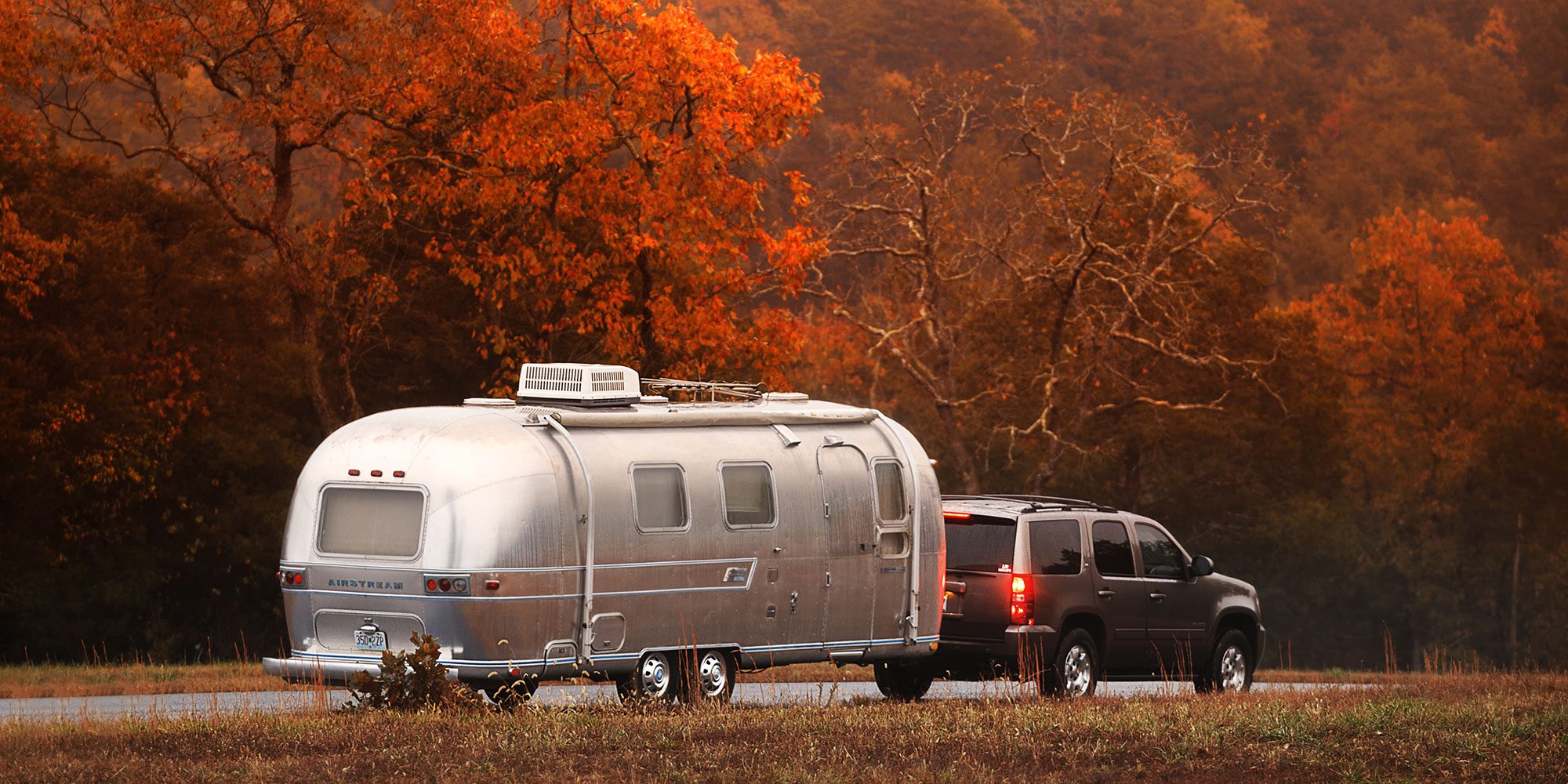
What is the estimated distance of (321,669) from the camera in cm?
1377

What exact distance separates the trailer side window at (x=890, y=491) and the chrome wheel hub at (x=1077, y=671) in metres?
1.99

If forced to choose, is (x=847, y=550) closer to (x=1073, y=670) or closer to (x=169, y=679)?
(x=1073, y=670)

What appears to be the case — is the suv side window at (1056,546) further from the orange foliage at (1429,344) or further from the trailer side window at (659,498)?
the orange foliage at (1429,344)

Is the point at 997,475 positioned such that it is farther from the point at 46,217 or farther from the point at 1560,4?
the point at 1560,4

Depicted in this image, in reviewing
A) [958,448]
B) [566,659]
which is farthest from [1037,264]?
[566,659]

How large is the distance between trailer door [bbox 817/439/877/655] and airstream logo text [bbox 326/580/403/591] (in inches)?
144

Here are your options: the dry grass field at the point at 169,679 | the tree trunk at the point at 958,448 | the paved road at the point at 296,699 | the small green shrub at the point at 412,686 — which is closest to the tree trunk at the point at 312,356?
the dry grass field at the point at 169,679

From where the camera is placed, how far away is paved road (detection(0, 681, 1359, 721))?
46.9ft

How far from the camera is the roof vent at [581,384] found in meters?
14.8

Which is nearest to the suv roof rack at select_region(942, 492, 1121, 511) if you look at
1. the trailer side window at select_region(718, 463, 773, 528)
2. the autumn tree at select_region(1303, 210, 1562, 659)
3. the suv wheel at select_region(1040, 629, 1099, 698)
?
the suv wheel at select_region(1040, 629, 1099, 698)

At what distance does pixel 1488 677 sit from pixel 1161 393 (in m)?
27.4

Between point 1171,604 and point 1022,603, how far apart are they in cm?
209

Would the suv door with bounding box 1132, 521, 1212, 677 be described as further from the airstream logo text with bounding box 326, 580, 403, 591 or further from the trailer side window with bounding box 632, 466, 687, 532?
the airstream logo text with bounding box 326, 580, 403, 591

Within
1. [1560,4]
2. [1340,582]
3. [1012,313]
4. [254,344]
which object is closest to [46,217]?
[254,344]
